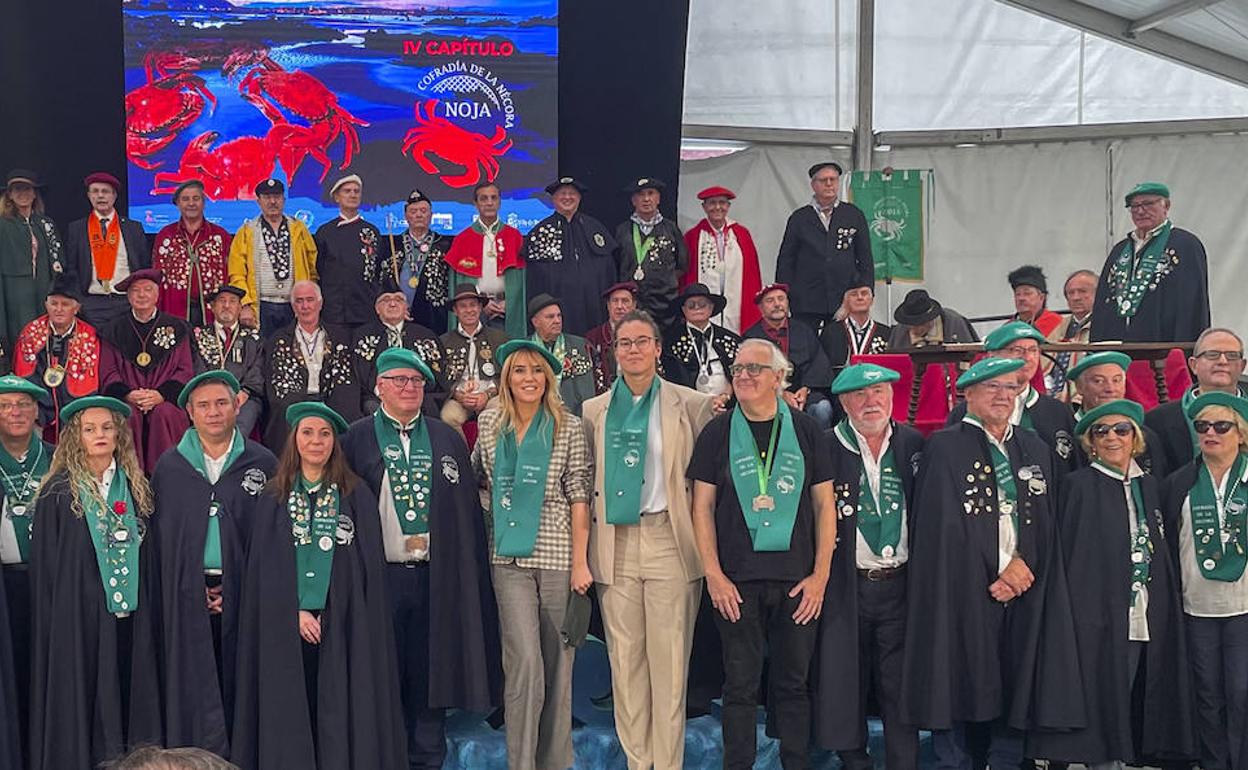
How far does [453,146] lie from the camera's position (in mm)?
9781

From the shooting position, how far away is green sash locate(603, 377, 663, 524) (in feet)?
16.6

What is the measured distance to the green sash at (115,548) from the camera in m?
4.80

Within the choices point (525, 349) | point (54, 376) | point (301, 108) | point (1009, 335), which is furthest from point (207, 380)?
point (301, 108)

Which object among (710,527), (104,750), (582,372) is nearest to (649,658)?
(710,527)

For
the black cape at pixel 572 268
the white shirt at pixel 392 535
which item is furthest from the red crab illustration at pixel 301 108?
the white shirt at pixel 392 535

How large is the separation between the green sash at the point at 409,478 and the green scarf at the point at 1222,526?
2740mm

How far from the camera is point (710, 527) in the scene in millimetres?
5008

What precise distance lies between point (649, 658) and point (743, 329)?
13.1 feet

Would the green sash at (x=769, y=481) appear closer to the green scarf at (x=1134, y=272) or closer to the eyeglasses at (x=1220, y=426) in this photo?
the eyeglasses at (x=1220, y=426)

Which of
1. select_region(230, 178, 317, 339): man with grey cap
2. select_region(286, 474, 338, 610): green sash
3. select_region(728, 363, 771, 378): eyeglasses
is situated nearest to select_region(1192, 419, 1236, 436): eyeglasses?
select_region(728, 363, 771, 378): eyeglasses

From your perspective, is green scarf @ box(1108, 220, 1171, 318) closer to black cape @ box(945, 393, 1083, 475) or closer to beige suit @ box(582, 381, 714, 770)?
black cape @ box(945, 393, 1083, 475)

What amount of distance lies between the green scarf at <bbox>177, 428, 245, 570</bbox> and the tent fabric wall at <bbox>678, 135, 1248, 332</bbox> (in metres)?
5.87

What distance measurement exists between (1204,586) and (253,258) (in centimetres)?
552

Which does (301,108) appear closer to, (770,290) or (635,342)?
(770,290)
